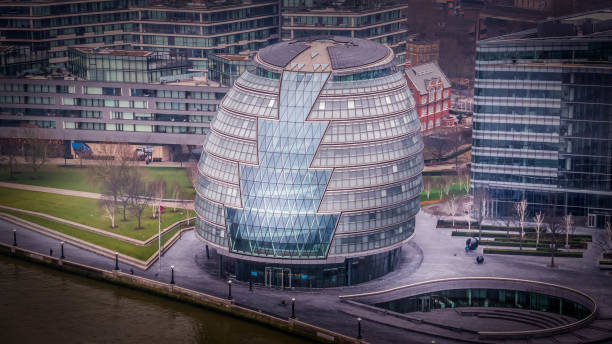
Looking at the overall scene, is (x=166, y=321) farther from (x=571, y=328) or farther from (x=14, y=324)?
(x=571, y=328)

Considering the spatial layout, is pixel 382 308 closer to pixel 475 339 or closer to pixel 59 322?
pixel 475 339

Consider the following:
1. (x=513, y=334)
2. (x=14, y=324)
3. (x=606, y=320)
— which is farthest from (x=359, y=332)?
(x=14, y=324)

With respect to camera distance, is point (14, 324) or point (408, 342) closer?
point (408, 342)

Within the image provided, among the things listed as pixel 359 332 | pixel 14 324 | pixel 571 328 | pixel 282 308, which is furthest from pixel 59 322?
pixel 571 328

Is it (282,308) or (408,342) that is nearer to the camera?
(408,342)

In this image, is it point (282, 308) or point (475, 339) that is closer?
point (475, 339)

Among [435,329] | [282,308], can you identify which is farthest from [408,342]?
[282,308]

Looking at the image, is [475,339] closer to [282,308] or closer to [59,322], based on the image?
[282,308]
